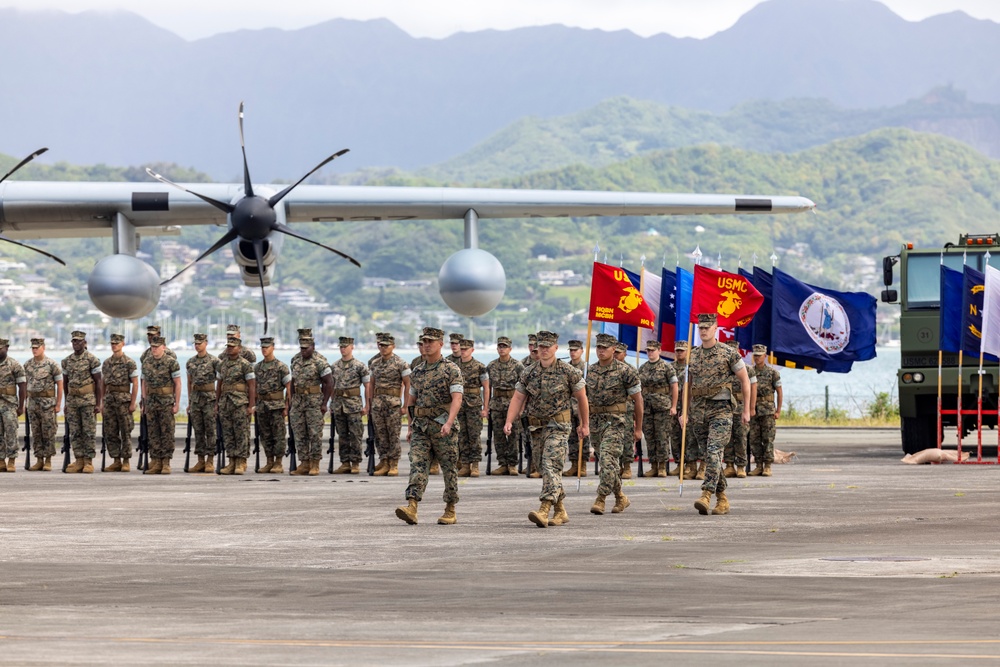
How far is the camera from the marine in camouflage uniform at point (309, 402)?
797 inches

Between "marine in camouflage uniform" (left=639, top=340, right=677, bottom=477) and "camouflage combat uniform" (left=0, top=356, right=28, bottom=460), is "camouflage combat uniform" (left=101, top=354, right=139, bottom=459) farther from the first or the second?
"marine in camouflage uniform" (left=639, top=340, right=677, bottom=477)

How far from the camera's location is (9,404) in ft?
69.3

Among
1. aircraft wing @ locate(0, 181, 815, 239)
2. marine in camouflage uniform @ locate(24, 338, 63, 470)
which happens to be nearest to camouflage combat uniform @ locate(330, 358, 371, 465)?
aircraft wing @ locate(0, 181, 815, 239)

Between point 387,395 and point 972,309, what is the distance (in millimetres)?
8362

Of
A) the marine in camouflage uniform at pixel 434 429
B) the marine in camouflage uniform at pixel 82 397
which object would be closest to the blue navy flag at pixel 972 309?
the marine in camouflage uniform at pixel 434 429

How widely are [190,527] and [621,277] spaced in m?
8.65

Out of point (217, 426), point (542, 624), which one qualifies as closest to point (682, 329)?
point (217, 426)

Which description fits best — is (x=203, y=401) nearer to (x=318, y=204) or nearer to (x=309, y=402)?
(x=309, y=402)

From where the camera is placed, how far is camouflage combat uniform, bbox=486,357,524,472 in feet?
67.2

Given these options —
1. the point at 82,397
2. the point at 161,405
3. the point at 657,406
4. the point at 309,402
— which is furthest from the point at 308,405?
the point at 657,406

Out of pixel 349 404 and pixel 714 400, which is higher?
pixel 714 400

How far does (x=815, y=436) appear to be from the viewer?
29688 millimetres

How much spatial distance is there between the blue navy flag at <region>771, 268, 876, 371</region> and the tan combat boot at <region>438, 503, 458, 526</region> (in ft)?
37.8

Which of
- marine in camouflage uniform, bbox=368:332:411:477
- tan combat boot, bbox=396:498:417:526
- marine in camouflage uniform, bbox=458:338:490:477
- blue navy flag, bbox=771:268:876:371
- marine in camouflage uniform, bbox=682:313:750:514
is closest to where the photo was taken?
tan combat boot, bbox=396:498:417:526
